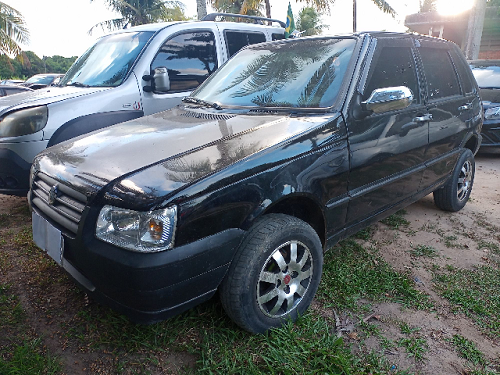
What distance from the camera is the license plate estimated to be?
2211 millimetres

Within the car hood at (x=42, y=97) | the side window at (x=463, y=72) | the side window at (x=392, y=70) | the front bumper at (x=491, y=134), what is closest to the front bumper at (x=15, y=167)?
the car hood at (x=42, y=97)

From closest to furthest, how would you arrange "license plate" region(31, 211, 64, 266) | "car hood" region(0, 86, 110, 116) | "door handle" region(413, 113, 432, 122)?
"license plate" region(31, 211, 64, 266), "door handle" region(413, 113, 432, 122), "car hood" region(0, 86, 110, 116)

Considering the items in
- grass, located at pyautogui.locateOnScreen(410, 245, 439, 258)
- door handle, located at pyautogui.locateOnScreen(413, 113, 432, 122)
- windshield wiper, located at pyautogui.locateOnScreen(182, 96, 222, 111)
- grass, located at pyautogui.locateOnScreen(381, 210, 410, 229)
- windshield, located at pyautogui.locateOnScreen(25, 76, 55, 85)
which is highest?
windshield wiper, located at pyautogui.locateOnScreen(182, 96, 222, 111)

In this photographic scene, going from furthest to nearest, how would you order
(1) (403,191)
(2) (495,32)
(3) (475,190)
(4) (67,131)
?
(2) (495,32), (3) (475,190), (4) (67,131), (1) (403,191)

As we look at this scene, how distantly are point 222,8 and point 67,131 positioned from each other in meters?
16.4

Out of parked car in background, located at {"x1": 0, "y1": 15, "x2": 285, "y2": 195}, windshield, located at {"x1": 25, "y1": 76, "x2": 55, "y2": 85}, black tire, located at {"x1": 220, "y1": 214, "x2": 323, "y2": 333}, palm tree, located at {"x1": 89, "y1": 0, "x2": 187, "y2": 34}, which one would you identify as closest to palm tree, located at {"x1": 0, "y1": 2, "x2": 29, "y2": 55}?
windshield, located at {"x1": 25, "y1": 76, "x2": 55, "y2": 85}

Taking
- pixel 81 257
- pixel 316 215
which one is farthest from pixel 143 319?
pixel 316 215

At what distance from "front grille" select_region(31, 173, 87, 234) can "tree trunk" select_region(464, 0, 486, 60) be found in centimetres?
1503

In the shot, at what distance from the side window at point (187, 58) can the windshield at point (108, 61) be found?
27cm

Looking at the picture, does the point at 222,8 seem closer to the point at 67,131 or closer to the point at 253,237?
the point at 67,131

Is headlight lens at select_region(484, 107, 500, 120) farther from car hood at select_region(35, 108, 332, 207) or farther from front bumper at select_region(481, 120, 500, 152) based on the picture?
car hood at select_region(35, 108, 332, 207)

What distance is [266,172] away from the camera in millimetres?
2178

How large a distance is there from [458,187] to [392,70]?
73.3 inches

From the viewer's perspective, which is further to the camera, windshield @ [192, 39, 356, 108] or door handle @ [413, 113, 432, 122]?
door handle @ [413, 113, 432, 122]
